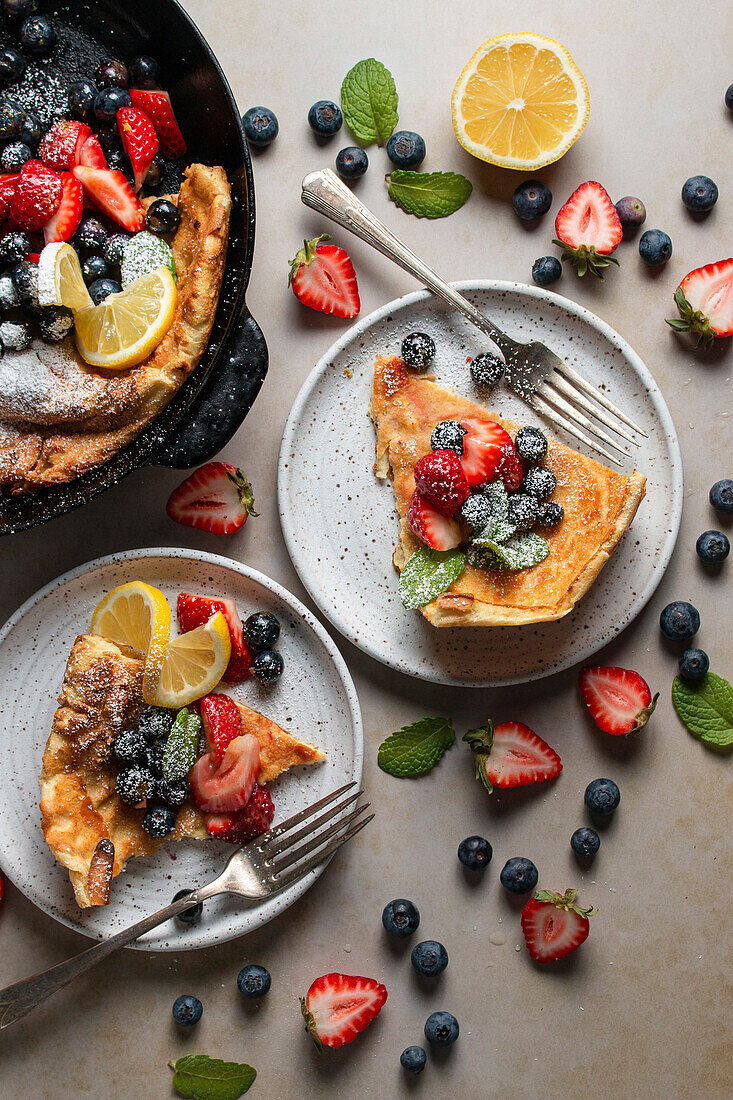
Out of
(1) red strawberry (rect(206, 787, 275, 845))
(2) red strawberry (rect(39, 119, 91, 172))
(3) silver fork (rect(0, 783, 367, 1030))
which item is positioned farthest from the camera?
(1) red strawberry (rect(206, 787, 275, 845))

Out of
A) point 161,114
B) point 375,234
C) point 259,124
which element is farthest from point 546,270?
point 161,114

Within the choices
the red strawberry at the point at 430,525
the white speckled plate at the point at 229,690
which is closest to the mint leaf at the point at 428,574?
the red strawberry at the point at 430,525

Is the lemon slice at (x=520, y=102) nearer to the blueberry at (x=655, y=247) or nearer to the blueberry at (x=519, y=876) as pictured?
the blueberry at (x=655, y=247)

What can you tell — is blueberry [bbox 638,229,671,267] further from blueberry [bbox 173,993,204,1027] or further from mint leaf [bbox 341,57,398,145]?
blueberry [bbox 173,993,204,1027]

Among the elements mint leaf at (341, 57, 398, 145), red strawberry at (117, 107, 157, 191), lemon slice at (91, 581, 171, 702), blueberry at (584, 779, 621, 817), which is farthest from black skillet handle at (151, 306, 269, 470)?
blueberry at (584, 779, 621, 817)

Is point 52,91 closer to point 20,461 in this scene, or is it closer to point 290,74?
point 290,74

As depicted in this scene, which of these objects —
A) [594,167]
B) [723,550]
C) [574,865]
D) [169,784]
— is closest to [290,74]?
[594,167]

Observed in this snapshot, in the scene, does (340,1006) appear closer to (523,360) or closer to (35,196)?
(523,360)

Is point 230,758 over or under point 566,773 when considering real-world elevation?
under
